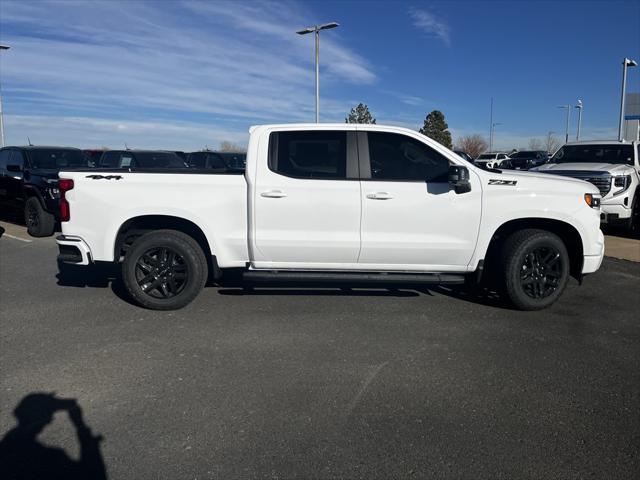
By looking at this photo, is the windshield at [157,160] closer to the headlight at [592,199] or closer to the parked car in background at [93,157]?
the parked car in background at [93,157]

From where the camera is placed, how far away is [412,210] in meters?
5.45

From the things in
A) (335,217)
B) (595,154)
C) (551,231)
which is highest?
(595,154)

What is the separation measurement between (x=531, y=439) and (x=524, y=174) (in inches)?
129

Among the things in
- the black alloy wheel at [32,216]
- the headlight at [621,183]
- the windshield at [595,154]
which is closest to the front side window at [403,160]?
the headlight at [621,183]

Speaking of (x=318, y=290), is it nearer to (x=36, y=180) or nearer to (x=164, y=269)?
(x=164, y=269)

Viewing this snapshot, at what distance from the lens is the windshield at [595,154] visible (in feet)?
38.8

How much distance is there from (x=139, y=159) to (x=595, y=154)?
34.7 ft

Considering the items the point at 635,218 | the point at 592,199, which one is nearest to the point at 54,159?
the point at 592,199

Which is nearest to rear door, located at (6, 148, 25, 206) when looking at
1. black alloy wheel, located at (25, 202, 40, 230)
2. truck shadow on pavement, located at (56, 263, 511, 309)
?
black alloy wheel, located at (25, 202, 40, 230)

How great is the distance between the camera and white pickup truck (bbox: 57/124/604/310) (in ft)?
17.9

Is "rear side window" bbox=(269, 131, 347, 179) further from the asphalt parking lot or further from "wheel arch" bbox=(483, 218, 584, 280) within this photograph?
"wheel arch" bbox=(483, 218, 584, 280)

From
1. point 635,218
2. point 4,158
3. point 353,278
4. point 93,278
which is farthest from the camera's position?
point 4,158

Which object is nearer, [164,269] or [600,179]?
[164,269]

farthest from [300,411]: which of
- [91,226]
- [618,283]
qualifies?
[618,283]
